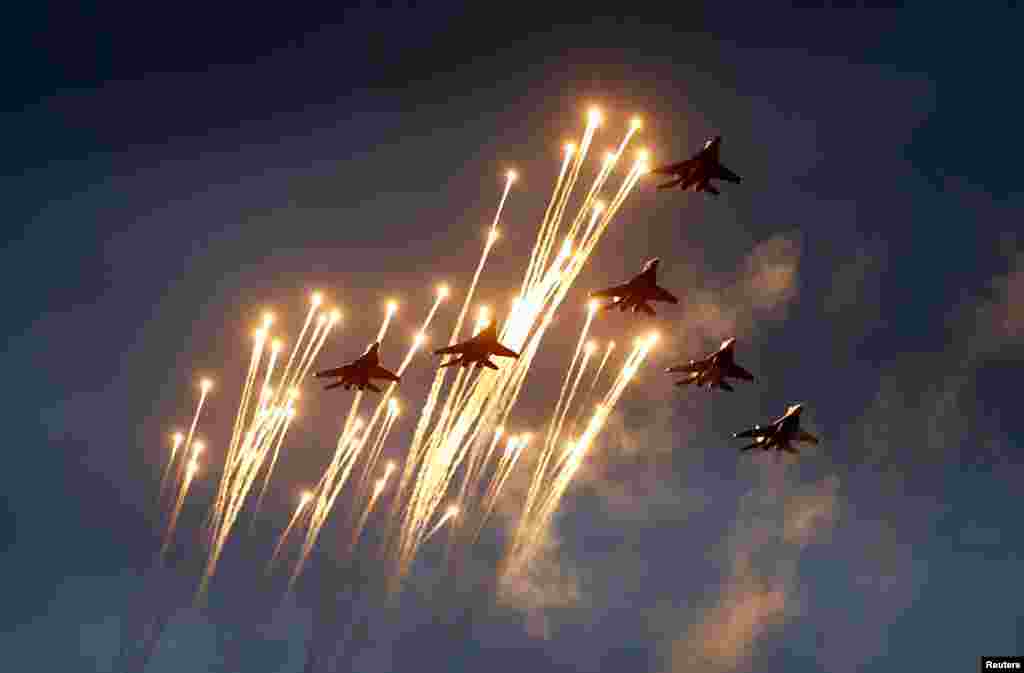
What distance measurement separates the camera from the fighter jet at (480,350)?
50812 mm

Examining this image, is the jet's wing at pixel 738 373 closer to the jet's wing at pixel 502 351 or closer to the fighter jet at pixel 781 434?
the fighter jet at pixel 781 434

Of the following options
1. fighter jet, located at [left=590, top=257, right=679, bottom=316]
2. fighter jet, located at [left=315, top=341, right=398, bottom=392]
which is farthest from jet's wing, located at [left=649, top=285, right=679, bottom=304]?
fighter jet, located at [left=315, top=341, right=398, bottom=392]

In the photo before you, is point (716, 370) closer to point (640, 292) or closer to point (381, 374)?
point (640, 292)

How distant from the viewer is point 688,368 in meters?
55.0

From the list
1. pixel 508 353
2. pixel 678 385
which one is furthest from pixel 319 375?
pixel 678 385

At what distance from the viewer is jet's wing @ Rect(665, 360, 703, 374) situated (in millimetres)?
54688

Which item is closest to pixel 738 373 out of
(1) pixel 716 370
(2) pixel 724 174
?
(1) pixel 716 370

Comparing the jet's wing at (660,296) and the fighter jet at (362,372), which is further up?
the jet's wing at (660,296)

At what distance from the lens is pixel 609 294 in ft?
171

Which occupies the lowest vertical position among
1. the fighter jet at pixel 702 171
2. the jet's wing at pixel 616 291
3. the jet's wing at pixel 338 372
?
the jet's wing at pixel 338 372

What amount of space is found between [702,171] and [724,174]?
1642mm

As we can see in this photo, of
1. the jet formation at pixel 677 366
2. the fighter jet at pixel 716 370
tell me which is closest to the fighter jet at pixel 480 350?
the jet formation at pixel 677 366

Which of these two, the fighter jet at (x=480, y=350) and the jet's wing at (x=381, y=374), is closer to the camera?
the fighter jet at (x=480, y=350)

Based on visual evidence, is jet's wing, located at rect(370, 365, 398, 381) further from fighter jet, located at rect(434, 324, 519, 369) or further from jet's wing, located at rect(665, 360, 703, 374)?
jet's wing, located at rect(665, 360, 703, 374)
